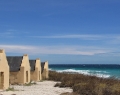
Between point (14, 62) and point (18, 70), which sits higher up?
point (14, 62)

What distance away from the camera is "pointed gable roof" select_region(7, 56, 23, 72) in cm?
3147

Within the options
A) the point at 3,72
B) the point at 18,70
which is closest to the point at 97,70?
the point at 18,70

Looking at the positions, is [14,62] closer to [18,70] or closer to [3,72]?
[18,70]

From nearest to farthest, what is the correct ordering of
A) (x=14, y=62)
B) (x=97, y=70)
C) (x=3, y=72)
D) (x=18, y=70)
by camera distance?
(x=3, y=72) < (x=18, y=70) < (x=14, y=62) < (x=97, y=70)

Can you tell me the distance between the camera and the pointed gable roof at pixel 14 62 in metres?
31.5

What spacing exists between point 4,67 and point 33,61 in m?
16.4

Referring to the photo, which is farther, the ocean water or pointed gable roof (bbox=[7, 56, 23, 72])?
the ocean water

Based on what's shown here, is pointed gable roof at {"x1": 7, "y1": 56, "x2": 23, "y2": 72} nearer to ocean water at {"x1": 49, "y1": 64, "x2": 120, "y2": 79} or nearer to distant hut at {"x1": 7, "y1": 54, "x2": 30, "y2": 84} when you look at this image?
distant hut at {"x1": 7, "y1": 54, "x2": 30, "y2": 84}

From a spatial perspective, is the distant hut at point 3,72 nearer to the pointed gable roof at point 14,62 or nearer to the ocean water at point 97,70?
the pointed gable roof at point 14,62

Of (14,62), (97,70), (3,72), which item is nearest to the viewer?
(3,72)

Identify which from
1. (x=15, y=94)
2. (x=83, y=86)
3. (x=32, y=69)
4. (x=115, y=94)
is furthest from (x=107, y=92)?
(x=32, y=69)

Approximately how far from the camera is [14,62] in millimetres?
32469

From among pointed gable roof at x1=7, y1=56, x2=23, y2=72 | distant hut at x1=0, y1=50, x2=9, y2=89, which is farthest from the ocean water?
distant hut at x1=0, y1=50, x2=9, y2=89

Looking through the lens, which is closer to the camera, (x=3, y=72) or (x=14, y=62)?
(x=3, y=72)
